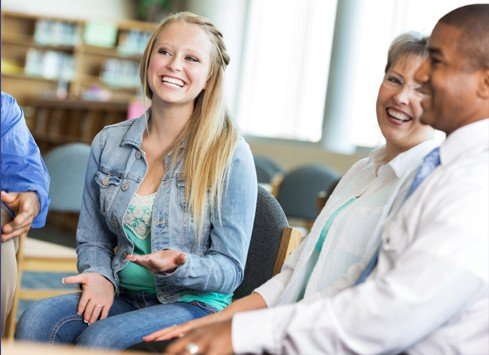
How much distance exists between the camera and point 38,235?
8.59m

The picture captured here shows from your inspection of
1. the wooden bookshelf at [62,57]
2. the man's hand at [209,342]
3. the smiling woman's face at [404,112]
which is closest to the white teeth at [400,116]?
the smiling woman's face at [404,112]

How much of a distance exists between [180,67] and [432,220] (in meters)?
1.10

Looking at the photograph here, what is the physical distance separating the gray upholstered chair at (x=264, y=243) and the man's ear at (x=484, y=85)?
78 cm

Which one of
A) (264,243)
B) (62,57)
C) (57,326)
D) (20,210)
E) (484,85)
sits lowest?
(62,57)

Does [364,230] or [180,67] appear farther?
[180,67]

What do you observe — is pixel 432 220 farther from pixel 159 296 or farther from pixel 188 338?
pixel 159 296

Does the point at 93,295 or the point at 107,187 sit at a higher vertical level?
the point at 107,187

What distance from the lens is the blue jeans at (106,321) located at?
1.88m

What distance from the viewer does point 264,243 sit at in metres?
2.24

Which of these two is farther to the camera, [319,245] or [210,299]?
[210,299]

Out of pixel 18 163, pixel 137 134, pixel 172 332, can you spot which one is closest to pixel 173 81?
pixel 137 134

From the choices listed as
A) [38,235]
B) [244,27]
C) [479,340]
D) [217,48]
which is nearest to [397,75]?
[217,48]

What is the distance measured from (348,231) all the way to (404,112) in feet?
1.15

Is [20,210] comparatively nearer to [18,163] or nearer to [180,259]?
[18,163]
